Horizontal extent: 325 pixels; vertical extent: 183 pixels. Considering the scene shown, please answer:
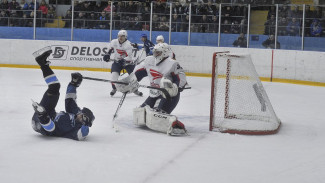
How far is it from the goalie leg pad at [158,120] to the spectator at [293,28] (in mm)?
6935

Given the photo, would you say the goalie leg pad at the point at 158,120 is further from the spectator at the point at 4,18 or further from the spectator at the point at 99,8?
the spectator at the point at 4,18

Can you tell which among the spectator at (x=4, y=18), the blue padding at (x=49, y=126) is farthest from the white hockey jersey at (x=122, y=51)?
the spectator at (x=4, y=18)

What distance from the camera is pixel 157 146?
5.66 m

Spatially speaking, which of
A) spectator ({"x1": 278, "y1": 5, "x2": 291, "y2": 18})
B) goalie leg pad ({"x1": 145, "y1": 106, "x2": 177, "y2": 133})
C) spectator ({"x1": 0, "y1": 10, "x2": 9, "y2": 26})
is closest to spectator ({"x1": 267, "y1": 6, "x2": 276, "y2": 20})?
spectator ({"x1": 278, "y1": 5, "x2": 291, "y2": 18})

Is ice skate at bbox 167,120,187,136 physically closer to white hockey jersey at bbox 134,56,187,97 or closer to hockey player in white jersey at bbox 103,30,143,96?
white hockey jersey at bbox 134,56,187,97

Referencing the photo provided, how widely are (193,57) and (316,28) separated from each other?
3134mm

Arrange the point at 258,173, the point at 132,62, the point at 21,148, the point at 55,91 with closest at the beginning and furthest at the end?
the point at 258,173 < the point at 21,148 < the point at 55,91 < the point at 132,62

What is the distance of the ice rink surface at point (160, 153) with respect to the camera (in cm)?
447

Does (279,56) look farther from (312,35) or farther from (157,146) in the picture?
(157,146)

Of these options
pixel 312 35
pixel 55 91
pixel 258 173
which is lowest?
pixel 258 173

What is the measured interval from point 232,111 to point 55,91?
100 inches

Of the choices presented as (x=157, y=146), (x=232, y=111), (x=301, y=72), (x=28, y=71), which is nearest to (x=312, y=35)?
(x=301, y=72)

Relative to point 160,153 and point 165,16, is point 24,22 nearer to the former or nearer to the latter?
point 165,16

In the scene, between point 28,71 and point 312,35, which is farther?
point 28,71
